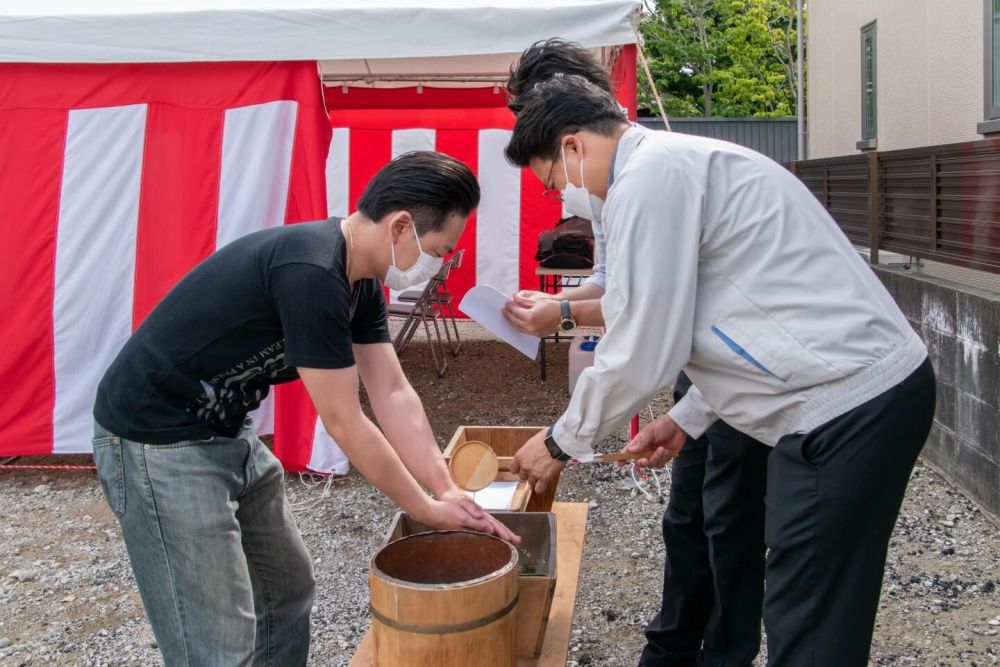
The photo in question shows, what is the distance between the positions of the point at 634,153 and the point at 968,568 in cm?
243

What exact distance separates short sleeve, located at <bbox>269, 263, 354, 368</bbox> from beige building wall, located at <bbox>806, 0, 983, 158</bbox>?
5.02 m

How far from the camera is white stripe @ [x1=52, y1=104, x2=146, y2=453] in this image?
4281 millimetres

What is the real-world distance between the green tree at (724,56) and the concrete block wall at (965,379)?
17.2 meters

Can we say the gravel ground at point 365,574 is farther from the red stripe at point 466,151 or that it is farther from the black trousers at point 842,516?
the red stripe at point 466,151

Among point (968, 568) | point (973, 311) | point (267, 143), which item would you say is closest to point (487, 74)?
point (267, 143)

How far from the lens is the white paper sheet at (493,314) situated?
8.20 ft

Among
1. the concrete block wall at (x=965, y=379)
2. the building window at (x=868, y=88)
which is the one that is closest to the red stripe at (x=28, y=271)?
the concrete block wall at (x=965, y=379)

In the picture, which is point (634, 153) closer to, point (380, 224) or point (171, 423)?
point (380, 224)

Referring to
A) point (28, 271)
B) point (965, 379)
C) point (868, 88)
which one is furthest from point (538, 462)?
point (868, 88)

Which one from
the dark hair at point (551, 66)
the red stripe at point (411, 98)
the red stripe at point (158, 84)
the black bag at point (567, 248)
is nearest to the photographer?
the dark hair at point (551, 66)

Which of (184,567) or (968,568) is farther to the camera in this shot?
(968,568)

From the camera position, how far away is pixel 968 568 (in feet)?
10.6

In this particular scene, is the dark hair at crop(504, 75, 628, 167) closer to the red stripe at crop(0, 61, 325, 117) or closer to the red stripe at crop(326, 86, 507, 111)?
the red stripe at crop(0, 61, 325, 117)

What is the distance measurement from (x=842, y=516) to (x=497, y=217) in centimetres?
607
